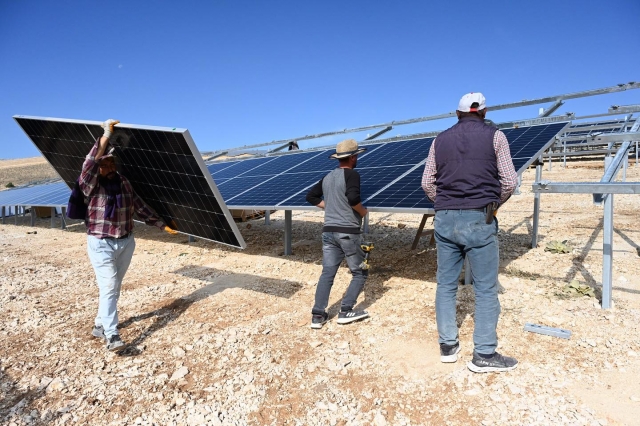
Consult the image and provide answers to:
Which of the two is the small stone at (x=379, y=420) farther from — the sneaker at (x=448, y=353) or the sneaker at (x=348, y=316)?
the sneaker at (x=348, y=316)

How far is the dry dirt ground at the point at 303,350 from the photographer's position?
10.7 feet

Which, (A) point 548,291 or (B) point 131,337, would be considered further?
(A) point 548,291

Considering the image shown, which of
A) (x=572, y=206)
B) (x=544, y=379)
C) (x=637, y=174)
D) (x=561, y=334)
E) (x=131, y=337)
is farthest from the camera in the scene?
(x=637, y=174)

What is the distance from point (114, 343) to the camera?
4.32m

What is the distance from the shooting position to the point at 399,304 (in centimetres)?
548

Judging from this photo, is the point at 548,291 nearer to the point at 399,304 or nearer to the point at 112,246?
the point at 399,304

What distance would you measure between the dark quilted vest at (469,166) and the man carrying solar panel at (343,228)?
3.84 feet

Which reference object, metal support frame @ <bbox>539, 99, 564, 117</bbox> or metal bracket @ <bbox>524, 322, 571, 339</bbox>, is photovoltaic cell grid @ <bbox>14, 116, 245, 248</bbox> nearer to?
metal bracket @ <bbox>524, 322, 571, 339</bbox>

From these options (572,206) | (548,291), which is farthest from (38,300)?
(572,206)

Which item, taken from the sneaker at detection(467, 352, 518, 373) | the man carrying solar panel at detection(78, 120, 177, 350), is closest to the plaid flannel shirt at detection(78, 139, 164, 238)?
the man carrying solar panel at detection(78, 120, 177, 350)

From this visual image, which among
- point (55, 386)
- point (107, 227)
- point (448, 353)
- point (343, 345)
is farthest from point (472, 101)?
point (55, 386)

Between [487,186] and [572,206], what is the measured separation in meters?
11.5

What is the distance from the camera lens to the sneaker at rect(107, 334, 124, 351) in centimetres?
431

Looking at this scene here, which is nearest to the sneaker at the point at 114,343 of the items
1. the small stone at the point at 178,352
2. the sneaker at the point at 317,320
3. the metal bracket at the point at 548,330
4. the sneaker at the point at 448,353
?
the small stone at the point at 178,352
